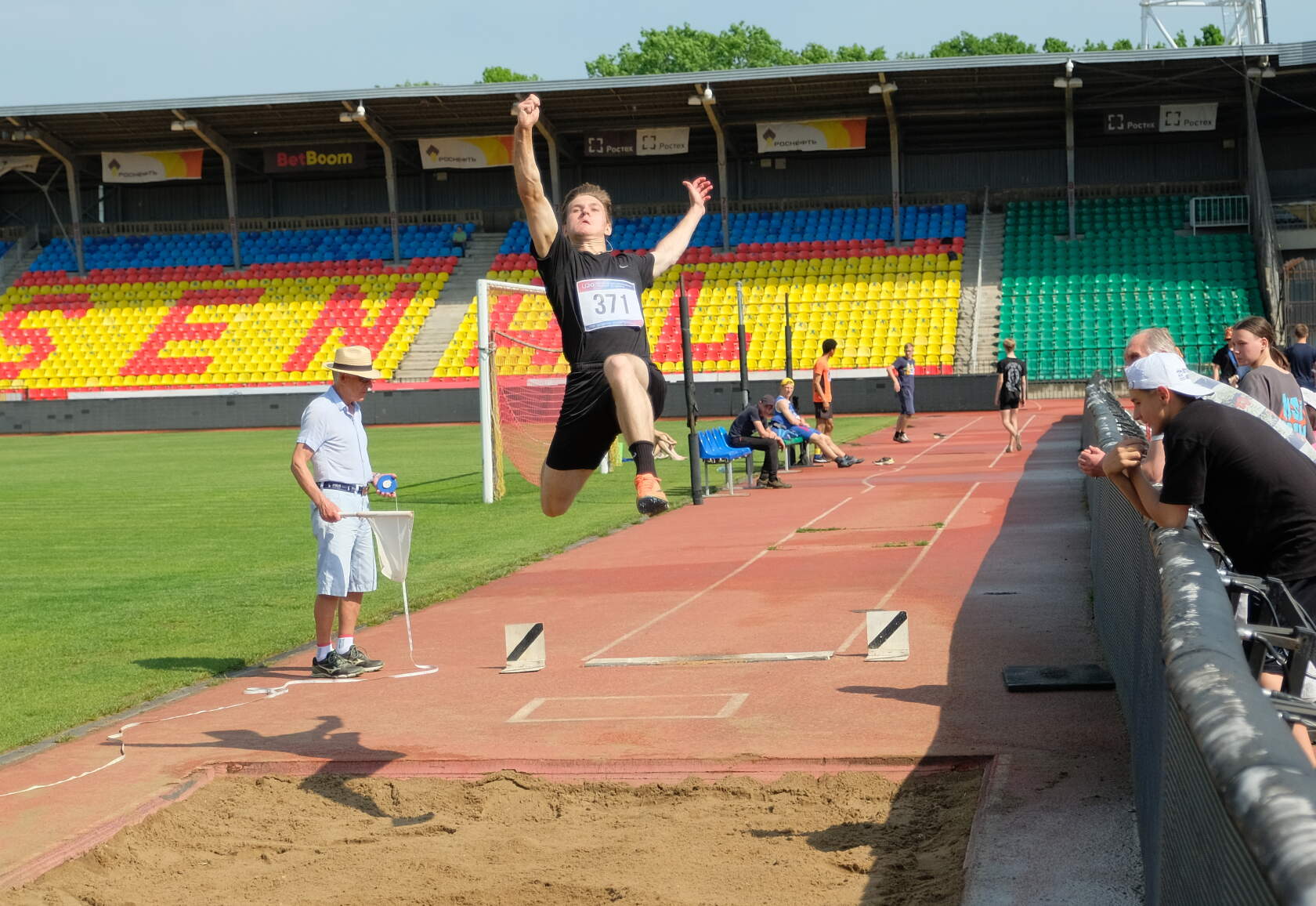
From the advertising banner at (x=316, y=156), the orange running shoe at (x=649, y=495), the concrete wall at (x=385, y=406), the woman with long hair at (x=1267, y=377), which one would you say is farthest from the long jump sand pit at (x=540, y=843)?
the advertising banner at (x=316, y=156)

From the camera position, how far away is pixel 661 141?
47.3m

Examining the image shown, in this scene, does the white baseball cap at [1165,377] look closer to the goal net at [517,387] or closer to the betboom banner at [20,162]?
the goal net at [517,387]

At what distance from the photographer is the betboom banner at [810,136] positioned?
46031mm

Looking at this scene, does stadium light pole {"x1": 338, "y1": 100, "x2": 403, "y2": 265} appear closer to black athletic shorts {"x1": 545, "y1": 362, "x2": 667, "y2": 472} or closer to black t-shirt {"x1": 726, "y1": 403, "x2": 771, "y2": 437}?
black t-shirt {"x1": 726, "y1": 403, "x2": 771, "y2": 437}

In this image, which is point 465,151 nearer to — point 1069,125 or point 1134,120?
point 1069,125

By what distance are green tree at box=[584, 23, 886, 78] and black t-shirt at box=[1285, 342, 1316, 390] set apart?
3028 inches

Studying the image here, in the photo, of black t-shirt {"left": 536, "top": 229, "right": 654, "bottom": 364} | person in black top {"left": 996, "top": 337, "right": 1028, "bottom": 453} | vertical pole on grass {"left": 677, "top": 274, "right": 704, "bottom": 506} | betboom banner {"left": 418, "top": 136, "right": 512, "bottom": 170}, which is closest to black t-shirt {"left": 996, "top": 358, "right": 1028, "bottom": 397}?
person in black top {"left": 996, "top": 337, "right": 1028, "bottom": 453}

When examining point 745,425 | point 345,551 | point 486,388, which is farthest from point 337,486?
point 745,425

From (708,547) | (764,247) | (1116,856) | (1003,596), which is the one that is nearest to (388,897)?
(1116,856)

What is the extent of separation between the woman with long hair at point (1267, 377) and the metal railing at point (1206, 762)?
3.54 meters

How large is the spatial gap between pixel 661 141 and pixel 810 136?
16.0ft

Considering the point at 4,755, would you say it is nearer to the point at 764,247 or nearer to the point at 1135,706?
the point at 1135,706

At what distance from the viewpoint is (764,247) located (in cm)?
4800

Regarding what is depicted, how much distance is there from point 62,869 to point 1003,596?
23.8ft
